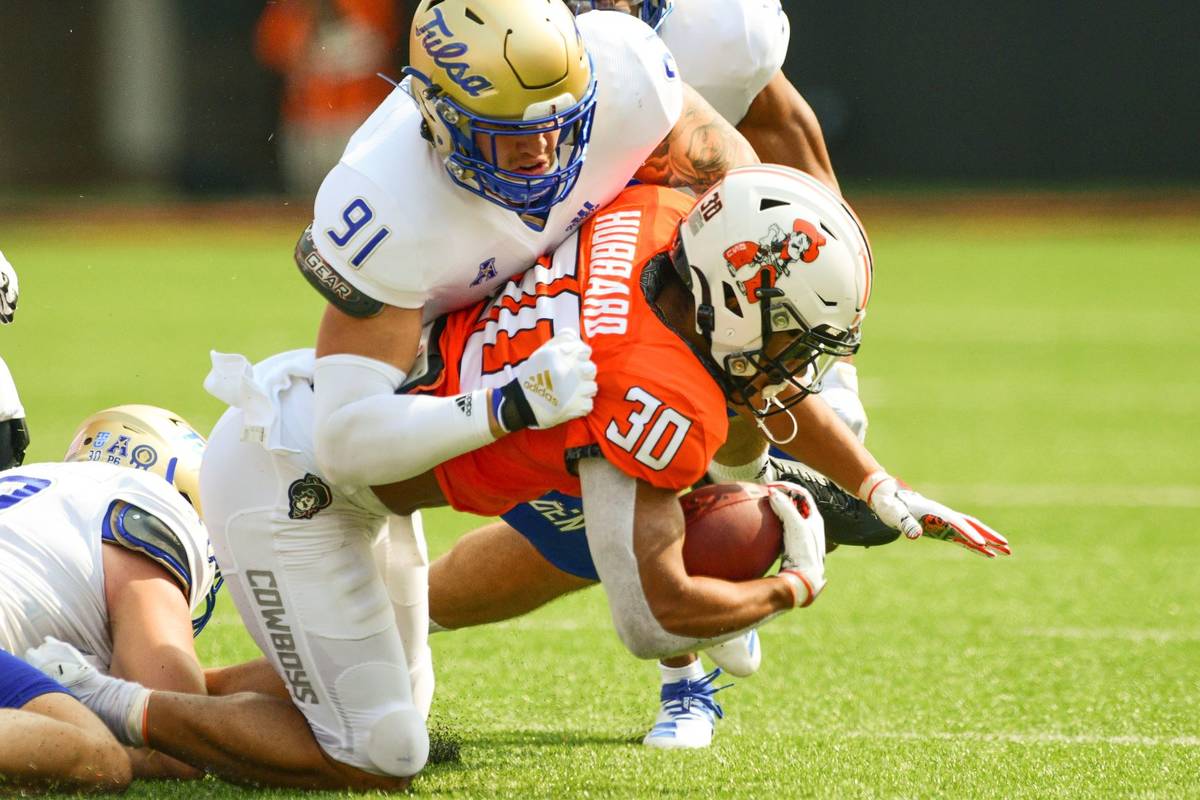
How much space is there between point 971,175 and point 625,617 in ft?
50.6

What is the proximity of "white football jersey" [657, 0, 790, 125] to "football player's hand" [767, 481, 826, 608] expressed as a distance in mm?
1338

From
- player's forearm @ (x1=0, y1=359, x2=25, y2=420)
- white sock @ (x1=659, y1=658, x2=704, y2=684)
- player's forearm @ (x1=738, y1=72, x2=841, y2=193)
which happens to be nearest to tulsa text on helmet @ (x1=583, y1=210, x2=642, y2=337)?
white sock @ (x1=659, y1=658, x2=704, y2=684)

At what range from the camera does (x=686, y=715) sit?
3.65 meters

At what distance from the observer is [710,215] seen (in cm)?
297

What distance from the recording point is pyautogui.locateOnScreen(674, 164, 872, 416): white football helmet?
290cm

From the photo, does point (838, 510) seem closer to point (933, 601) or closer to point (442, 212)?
point (442, 212)

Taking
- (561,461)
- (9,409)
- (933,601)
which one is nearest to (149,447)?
(9,409)

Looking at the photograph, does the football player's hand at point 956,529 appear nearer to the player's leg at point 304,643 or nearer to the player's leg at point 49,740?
the player's leg at point 304,643

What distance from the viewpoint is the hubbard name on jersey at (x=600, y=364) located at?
285 cm

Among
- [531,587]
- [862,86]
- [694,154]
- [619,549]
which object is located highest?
[694,154]

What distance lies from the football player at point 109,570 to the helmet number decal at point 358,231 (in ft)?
2.71

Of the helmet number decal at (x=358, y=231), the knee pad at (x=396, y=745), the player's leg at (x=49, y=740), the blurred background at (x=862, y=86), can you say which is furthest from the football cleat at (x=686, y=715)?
the blurred background at (x=862, y=86)

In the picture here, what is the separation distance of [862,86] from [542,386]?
1493 cm

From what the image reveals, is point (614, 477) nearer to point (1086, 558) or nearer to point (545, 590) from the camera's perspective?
point (545, 590)
